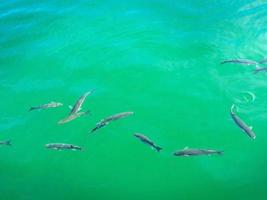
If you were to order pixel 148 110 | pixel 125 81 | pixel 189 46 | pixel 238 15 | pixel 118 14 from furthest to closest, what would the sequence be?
pixel 118 14 → pixel 238 15 → pixel 189 46 → pixel 125 81 → pixel 148 110

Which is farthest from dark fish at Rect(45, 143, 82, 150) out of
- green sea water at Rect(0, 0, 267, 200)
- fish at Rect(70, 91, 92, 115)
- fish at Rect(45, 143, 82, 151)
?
fish at Rect(70, 91, 92, 115)

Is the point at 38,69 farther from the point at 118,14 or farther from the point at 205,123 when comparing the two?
the point at 205,123

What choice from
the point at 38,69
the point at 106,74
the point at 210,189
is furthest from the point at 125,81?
the point at 210,189

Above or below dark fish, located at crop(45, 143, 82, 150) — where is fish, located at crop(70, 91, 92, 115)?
above

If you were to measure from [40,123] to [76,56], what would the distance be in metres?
3.12

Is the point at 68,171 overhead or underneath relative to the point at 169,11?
underneath

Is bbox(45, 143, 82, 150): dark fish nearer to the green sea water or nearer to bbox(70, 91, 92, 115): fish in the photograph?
the green sea water

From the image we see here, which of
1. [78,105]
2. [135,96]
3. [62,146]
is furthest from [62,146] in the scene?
[135,96]

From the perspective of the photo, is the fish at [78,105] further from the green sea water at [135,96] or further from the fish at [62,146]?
the fish at [62,146]

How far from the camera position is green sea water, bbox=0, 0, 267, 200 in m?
10.5

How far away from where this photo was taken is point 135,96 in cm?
1229

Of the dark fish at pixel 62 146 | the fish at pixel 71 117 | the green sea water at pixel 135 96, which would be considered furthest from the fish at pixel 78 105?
the dark fish at pixel 62 146

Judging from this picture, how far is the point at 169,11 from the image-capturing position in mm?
15172

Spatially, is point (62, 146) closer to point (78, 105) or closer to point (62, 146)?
point (62, 146)
